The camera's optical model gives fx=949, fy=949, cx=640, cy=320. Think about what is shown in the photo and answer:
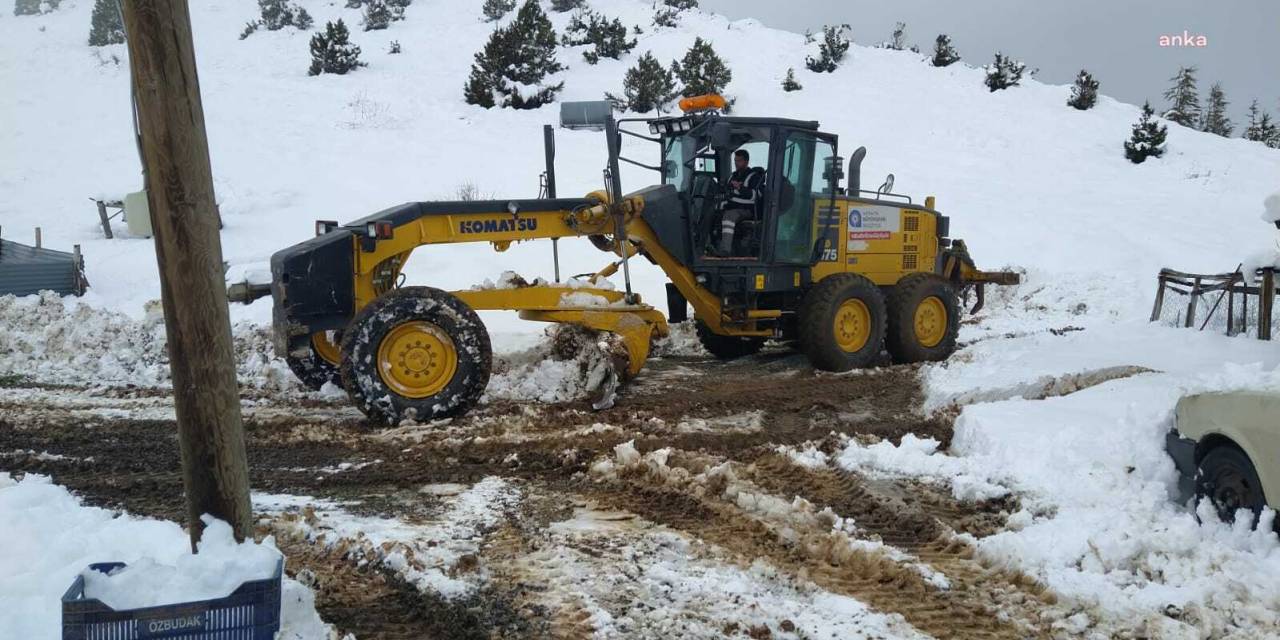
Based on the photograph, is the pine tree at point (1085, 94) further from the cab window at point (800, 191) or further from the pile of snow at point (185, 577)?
the pile of snow at point (185, 577)

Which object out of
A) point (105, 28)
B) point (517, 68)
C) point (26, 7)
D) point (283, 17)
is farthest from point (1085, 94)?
point (26, 7)

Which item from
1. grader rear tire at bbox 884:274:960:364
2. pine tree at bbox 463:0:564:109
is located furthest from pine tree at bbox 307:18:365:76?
grader rear tire at bbox 884:274:960:364

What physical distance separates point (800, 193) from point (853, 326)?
1556mm

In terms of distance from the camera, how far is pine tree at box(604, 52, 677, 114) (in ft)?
84.9

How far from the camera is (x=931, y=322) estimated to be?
35.7ft

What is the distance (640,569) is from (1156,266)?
14.4 m

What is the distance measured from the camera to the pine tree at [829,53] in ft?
98.9

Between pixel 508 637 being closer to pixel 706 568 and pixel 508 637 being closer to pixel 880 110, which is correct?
pixel 706 568

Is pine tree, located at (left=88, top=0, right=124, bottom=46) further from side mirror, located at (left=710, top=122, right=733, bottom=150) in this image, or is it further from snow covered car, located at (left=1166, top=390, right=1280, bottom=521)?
snow covered car, located at (left=1166, top=390, right=1280, bottom=521)

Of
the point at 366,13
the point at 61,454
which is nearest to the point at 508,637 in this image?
the point at 61,454

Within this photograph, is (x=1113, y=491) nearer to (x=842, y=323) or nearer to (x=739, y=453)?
(x=739, y=453)

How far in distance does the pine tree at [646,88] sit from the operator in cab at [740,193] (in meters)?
16.3

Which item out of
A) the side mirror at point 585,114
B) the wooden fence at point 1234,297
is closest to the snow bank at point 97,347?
the side mirror at point 585,114

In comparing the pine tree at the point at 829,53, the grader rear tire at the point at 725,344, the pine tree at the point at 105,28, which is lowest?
the grader rear tire at the point at 725,344
